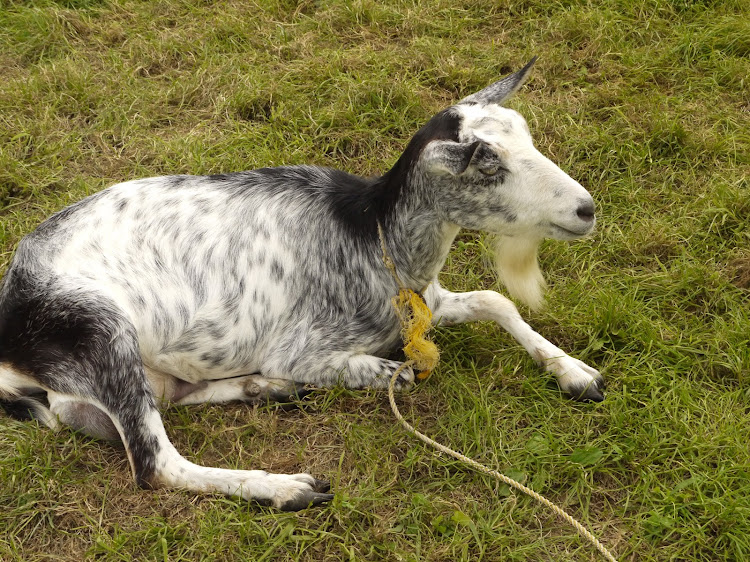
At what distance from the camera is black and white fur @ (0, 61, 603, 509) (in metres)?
3.09

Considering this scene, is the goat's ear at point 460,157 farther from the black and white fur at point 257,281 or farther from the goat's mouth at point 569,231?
the goat's mouth at point 569,231

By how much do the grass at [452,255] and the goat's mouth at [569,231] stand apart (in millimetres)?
702

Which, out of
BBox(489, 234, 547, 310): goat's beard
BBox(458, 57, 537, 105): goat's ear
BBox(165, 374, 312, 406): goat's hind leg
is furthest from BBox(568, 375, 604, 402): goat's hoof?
BBox(458, 57, 537, 105): goat's ear

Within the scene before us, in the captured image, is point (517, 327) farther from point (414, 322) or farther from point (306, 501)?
point (306, 501)

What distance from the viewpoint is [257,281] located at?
3445mm

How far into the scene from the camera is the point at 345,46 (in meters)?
5.55

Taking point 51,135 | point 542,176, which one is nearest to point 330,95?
point 51,135

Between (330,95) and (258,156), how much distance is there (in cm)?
70

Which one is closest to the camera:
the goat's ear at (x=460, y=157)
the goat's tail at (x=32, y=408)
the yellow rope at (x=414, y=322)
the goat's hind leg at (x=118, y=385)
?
the goat's ear at (x=460, y=157)

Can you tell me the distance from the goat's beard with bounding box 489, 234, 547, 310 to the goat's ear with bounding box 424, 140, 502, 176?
0.39 meters

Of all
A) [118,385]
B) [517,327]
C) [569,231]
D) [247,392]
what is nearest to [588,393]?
[517,327]

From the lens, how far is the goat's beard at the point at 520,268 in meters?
3.38

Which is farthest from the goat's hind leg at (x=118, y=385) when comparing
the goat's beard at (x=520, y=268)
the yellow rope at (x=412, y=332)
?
the goat's beard at (x=520, y=268)

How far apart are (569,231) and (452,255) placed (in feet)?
4.02
